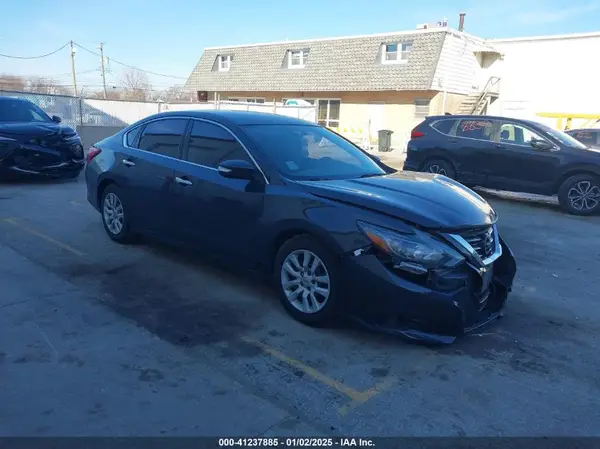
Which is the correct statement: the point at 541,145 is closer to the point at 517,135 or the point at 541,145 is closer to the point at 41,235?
the point at 517,135

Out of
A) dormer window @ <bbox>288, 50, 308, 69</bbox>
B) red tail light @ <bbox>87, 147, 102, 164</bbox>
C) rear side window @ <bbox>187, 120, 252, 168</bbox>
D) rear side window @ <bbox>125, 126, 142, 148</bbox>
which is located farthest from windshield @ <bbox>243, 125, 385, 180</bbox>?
dormer window @ <bbox>288, 50, 308, 69</bbox>

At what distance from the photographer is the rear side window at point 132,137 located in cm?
572

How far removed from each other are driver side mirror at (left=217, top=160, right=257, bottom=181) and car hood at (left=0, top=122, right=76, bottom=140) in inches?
274

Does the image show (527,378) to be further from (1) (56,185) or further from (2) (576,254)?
(1) (56,185)

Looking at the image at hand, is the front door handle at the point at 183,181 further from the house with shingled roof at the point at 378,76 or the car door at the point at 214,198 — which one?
the house with shingled roof at the point at 378,76

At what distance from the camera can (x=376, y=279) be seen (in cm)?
352

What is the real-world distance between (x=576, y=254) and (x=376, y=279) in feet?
14.7

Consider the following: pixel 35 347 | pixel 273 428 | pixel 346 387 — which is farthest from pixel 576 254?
pixel 35 347

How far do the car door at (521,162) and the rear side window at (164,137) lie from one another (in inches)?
279

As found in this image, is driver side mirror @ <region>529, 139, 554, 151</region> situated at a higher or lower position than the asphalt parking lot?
higher

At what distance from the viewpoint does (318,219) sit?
3.81 metres

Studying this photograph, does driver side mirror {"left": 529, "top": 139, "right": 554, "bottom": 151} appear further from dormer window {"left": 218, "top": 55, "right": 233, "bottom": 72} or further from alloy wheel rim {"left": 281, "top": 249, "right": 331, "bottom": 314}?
dormer window {"left": 218, "top": 55, "right": 233, "bottom": 72}

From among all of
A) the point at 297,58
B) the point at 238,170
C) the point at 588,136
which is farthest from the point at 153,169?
the point at 297,58

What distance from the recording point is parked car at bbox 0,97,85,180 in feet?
30.9
